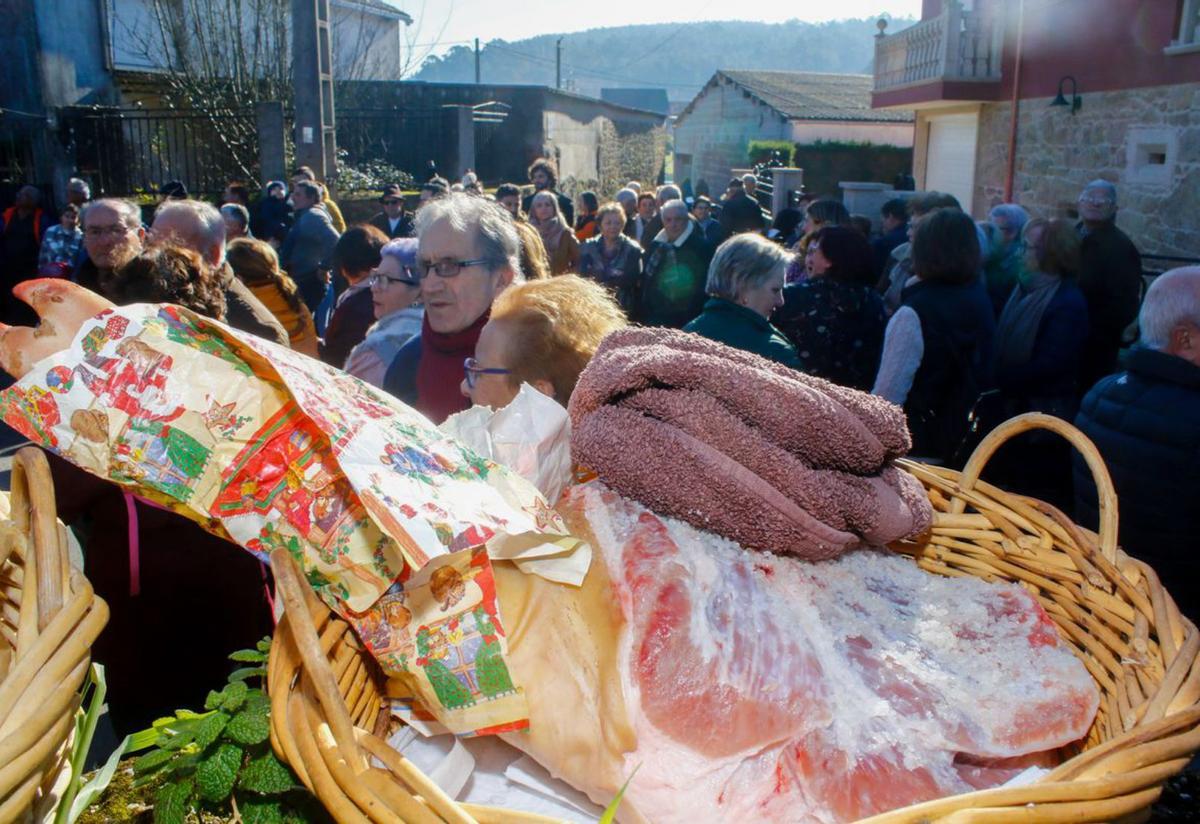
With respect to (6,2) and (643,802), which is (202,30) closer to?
(6,2)

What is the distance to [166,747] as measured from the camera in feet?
4.23

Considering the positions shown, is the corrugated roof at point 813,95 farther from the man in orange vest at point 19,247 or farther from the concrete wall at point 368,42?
the man in orange vest at point 19,247

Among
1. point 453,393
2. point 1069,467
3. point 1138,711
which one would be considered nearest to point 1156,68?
point 1069,467

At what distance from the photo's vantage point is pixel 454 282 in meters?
2.97

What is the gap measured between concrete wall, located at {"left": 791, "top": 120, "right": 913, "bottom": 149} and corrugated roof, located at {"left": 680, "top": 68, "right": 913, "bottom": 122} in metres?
0.17

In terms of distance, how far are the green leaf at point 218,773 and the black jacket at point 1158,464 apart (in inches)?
90.7

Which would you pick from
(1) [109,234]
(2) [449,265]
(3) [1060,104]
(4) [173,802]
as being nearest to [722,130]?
(3) [1060,104]

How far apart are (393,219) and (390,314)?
5865mm

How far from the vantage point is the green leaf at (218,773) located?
47.4 inches

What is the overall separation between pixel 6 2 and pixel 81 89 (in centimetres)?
252

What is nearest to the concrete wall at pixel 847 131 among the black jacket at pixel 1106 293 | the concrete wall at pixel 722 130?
the concrete wall at pixel 722 130

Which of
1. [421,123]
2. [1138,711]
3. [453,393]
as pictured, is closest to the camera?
[1138,711]

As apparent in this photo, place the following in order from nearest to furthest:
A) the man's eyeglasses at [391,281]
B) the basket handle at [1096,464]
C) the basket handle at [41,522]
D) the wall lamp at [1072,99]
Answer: the basket handle at [41,522] < the basket handle at [1096,464] < the man's eyeglasses at [391,281] < the wall lamp at [1072,99]

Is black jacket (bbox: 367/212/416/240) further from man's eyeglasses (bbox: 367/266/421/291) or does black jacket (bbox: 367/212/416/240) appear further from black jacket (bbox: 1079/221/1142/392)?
black jacket (bbox: 1079/221/1142/392)
